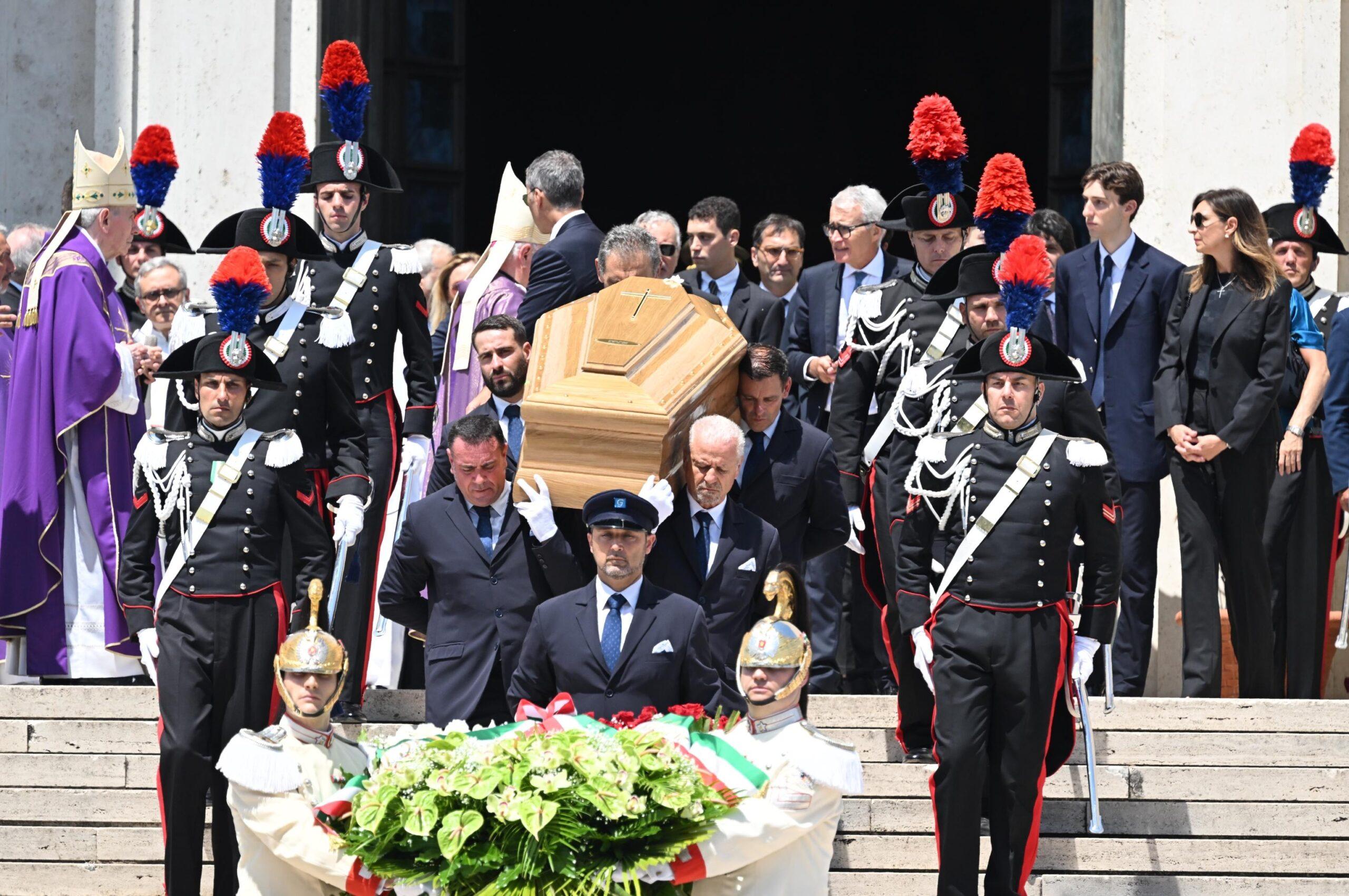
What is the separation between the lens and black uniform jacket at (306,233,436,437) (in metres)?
9.67

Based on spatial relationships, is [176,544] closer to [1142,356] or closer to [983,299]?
[983,299]

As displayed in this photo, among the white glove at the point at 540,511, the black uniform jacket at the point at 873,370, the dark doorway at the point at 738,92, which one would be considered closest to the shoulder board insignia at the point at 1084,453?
the black uniform jacket at the point at 873,370

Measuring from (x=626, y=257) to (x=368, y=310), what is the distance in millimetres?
1271

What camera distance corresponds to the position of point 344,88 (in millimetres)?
9984

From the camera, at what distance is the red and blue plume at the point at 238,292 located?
8680 millimetres

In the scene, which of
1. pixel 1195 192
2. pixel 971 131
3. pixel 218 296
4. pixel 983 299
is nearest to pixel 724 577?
pixel 983 299

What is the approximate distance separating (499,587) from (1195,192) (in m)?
4.91

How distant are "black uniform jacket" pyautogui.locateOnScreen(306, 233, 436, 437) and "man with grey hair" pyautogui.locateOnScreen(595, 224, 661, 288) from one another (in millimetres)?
988

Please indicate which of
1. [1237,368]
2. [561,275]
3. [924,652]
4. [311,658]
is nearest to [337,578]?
[561,275]

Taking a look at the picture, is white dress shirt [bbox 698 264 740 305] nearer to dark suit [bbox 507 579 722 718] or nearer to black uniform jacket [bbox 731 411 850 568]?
black uniform jacket [bbox 731 411 850 568]

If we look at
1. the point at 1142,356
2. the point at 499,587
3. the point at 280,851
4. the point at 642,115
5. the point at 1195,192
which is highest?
the point at 642,115

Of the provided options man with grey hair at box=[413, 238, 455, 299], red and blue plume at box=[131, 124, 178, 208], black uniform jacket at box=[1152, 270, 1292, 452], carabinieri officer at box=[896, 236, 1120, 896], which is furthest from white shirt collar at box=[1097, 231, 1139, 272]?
red and blue plume at box=[131, 124, 178, 208]

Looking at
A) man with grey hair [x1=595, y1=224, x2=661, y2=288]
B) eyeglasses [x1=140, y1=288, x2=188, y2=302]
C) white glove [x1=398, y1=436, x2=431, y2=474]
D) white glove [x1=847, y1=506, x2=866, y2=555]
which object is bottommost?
white glove [x1=847, y1=506, x2=866, y2=555]

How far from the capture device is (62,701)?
31.3 ft
